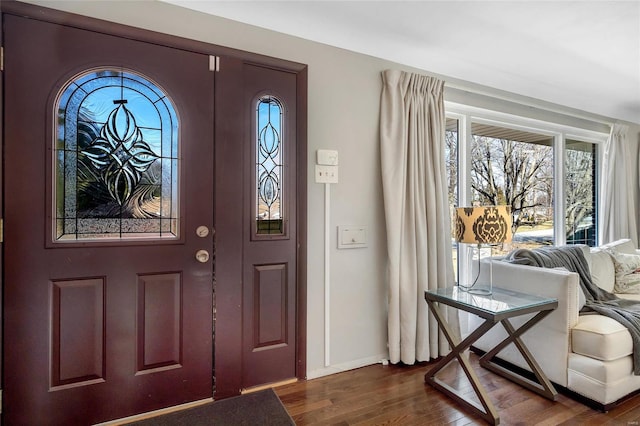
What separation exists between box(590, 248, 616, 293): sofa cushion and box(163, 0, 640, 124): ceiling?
1.60 metres

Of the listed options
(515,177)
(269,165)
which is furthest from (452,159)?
(269,165)

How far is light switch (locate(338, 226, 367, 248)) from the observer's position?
7.68ft

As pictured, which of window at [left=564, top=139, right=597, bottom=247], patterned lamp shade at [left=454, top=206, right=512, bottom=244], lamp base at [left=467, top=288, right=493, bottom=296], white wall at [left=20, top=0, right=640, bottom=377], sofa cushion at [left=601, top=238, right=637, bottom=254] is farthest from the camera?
window at [left=564, top=139, right=597, bottom=247]

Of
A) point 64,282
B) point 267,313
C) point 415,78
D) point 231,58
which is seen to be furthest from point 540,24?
point 64,282

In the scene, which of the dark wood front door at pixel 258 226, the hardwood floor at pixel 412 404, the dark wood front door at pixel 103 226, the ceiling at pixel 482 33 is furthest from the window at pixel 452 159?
the dark wood front door at pixel 103 226

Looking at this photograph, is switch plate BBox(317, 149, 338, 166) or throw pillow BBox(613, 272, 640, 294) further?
throw pillow BBox(613, 272, 640, 294)

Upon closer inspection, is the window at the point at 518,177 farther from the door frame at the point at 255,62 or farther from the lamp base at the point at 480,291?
the door frame at the point at 255,62

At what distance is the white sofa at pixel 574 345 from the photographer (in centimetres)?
190

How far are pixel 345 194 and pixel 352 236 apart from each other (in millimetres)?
306

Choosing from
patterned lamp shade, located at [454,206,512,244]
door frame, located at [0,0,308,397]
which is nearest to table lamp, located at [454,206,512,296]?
patterned lamp shade, located at [454,206,512,244]

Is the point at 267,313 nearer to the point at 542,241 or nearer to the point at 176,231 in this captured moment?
the point at 176,231

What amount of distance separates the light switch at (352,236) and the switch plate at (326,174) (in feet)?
1.13

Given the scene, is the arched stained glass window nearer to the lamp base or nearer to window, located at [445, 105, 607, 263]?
the lamp base

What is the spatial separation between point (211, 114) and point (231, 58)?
0.36 meters
